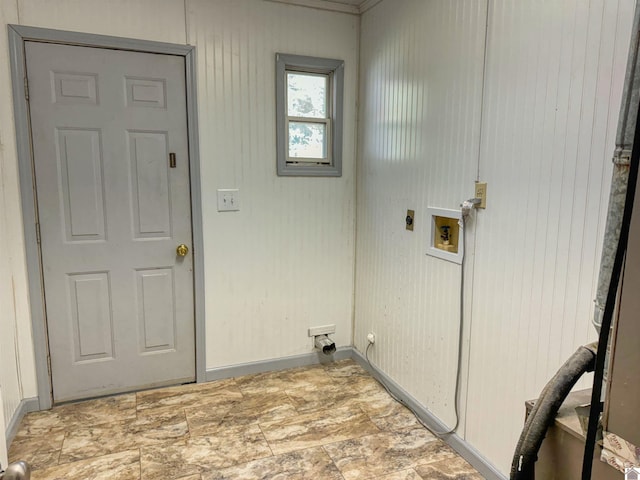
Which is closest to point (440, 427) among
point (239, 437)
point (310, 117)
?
point (239, 437)

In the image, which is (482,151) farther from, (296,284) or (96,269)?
(96,269)

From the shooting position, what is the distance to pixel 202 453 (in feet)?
7.16

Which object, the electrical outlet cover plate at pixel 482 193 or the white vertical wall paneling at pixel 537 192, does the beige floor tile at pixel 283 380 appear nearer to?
the white vertical wall paneling at pixel 537 192

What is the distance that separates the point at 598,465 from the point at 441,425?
5.52ft

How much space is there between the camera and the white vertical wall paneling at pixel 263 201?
2.73 m

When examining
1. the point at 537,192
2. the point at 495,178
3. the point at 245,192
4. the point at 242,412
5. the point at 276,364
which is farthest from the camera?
the point at 276,364

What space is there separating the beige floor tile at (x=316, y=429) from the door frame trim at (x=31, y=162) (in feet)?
2.79

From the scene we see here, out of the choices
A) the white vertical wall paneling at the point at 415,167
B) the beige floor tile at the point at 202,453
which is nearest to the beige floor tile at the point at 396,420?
the white vertical wall paneling at the point at 415,167

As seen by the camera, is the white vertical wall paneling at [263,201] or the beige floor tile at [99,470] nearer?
the beige floor tile at [99,470]

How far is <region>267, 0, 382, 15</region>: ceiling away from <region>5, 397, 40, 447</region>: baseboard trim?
2.90 metres

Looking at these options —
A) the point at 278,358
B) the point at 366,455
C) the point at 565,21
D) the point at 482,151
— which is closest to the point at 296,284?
the point at 278,358

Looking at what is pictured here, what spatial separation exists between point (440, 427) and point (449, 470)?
0.91 feet

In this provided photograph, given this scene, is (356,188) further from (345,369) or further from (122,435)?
(122,435)

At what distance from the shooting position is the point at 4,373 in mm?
2248
